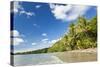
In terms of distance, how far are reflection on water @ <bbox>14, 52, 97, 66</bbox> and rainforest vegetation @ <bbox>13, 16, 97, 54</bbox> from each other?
0.21ft

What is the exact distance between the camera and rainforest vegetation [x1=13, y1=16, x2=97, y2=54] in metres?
2.12

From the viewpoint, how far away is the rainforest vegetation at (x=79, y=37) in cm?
212

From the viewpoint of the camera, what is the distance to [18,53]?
76.4 inches

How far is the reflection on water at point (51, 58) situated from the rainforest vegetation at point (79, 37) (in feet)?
0.21

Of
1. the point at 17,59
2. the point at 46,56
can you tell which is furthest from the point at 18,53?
the point at 46,56

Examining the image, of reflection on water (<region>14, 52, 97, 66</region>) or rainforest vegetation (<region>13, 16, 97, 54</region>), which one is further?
rainforest vegetation (<region>13, 16, 97, 54</region>)

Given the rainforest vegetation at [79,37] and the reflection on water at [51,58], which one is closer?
the reflection on water at [51,58]

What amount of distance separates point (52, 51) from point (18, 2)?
24.9 inches

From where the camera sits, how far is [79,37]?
219cm

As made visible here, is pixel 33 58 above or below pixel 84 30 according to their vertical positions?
below

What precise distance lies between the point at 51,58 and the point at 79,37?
1.35ft

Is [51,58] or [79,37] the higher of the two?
[79,37]

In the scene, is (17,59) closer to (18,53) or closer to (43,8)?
(18,53)

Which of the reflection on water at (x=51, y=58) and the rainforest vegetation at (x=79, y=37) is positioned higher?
the rainforest vegetation at (x=79, y=37)
